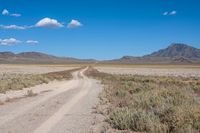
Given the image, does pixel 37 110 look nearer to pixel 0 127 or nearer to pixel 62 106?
pixel 62 106

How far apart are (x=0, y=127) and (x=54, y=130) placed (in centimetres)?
195

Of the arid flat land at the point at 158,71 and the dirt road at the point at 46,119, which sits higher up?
the dirt road at the point at 46,119

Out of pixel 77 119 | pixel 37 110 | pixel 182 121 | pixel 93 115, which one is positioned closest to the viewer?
pixel 182 121

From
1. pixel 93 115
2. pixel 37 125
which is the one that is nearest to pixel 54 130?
pixel 37 125

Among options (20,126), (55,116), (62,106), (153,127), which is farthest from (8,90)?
(153,127)

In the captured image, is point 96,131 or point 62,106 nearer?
point 96,131

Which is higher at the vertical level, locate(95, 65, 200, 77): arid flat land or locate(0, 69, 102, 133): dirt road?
locate(0, 69, 102, 133): dirt road

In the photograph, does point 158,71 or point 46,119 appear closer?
point 46,119

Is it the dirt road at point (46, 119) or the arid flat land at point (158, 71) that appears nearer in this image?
the dirt road at point (46, 119)

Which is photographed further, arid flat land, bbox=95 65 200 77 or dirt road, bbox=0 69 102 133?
arid flat land, bbox=95 65 200 77

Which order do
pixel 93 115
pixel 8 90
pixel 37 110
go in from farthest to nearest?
pixel 8 90
pixel 37 110
pixel 93 115

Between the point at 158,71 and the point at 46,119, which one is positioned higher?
the point at 46,119

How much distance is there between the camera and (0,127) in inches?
476

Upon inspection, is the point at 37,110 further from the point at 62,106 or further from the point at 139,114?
the point at 139,114
